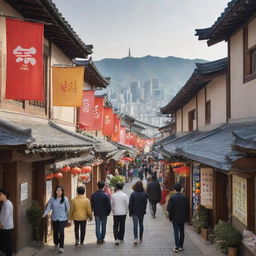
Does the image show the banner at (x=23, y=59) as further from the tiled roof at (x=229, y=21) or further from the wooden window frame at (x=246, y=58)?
the wooden window frame at (x=246, y=58)

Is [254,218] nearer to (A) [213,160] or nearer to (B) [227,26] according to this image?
(A) [213,160]

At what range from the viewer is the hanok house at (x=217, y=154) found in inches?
322

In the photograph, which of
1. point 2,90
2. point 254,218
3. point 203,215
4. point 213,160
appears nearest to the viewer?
point 213,160

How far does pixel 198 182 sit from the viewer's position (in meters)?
14.0

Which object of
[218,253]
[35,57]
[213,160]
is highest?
[35,57]

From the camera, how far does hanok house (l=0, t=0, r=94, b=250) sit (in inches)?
311

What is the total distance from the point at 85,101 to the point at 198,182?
20.4 feet

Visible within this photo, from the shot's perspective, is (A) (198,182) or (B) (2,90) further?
(A) (198,182)

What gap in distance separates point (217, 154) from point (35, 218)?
554cm

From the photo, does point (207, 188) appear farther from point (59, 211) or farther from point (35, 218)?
point (35, 218)

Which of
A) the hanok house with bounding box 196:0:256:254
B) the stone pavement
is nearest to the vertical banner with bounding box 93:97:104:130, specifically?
the stone pavement

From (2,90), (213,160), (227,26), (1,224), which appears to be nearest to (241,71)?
(227,26)

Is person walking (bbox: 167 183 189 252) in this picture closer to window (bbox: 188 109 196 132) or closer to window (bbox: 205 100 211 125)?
window (bbox: 205 100 211 125)

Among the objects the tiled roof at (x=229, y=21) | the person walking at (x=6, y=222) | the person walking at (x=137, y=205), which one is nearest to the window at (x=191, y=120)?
the tiled roof at (x=229, y=21)
